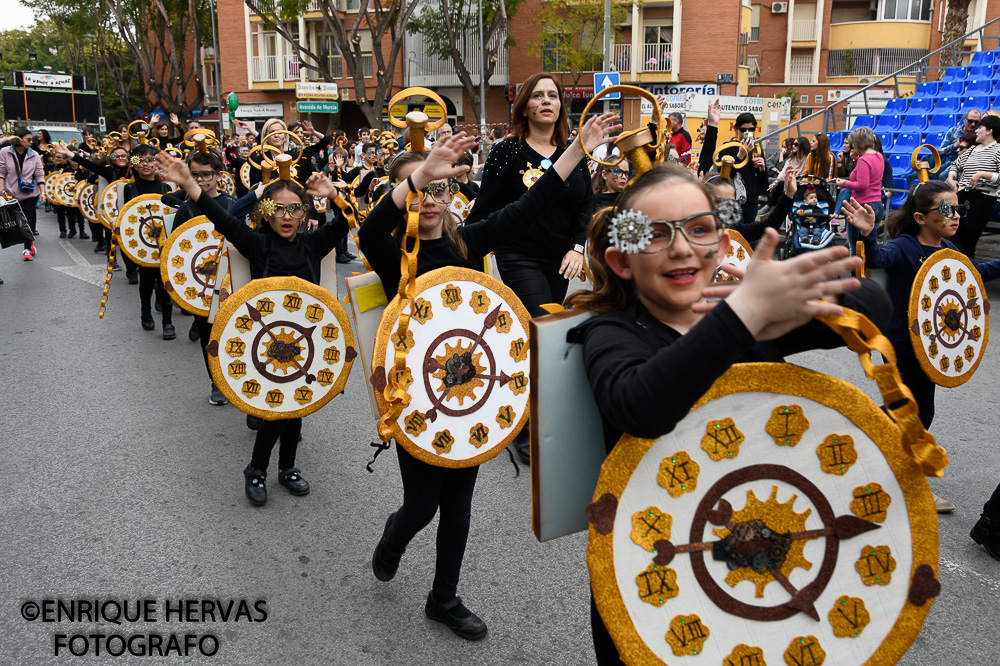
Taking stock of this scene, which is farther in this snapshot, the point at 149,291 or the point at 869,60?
the point at 869,60

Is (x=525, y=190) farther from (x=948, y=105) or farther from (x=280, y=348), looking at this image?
(x=948, y=105)

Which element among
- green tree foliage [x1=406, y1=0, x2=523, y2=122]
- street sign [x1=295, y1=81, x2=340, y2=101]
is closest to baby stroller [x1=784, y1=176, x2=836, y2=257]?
street sign [x1=295, y1=81, x2=340, y2=101]

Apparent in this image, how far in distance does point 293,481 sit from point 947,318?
334 cm

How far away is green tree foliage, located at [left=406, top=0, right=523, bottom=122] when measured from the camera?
120 ft

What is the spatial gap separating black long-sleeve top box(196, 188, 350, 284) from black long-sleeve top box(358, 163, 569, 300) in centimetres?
132

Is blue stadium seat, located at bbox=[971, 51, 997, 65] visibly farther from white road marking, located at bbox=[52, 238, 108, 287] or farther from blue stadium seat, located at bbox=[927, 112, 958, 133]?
white road marking, located at bbox=[52, 238, 108, 287]

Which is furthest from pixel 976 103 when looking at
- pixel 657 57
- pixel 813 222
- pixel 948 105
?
pixel 657 57

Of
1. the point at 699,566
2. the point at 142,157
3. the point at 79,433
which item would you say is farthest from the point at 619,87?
the point at 142,157

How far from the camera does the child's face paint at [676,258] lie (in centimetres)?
170

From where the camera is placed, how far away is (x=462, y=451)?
300cm

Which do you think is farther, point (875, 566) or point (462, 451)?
point (462, 451)

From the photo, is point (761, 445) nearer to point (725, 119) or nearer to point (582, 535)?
point (582, 535)

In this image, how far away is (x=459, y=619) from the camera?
125 inches

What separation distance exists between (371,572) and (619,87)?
8.16 feet
